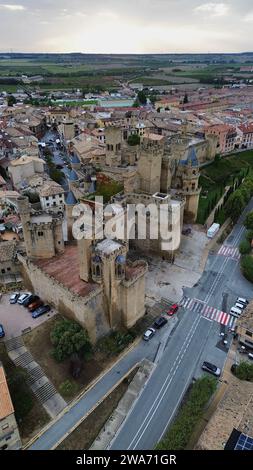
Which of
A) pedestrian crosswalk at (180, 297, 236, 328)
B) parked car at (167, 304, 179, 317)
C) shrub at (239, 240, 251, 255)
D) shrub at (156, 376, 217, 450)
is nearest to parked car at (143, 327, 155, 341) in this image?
parked car at (167, 304, 179, 317)

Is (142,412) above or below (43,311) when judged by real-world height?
below

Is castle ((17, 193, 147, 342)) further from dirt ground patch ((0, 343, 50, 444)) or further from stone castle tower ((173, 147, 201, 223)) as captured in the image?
stone castle tower ((173, 147, 201, 223))

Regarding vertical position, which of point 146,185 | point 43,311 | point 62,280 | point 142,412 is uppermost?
point 146,185

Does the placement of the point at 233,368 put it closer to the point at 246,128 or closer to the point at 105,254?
the point at 105,254

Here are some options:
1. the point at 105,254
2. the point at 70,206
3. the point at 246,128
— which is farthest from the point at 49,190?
the point at 246,128
